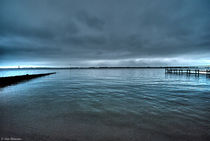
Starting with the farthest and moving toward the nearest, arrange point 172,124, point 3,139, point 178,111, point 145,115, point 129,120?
point 178,111 < point 145,115 < point 129,120 < point 172,124 < point 3,139

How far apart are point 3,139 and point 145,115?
7210 millimetres

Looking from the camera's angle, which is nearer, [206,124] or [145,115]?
[206,124]

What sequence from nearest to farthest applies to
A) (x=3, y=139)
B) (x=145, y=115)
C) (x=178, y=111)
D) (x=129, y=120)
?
(x=3, y=139) → (x=129, y=120) → (x=145, y=115) → (x=178, y=111)

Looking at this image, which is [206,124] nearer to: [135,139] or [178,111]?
[178,111]

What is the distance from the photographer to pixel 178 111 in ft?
22.2

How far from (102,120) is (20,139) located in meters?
Result: 3.74

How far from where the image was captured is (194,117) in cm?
590

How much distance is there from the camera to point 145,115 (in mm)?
6180

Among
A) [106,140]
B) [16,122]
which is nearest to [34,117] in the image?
[16,122]

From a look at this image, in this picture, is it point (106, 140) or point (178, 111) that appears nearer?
point (106, 140)

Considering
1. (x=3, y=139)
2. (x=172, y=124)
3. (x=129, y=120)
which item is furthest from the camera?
(x=129, y=120)

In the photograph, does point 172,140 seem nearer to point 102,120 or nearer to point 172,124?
point 172,124

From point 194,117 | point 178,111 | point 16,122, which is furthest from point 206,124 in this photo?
point 16,122

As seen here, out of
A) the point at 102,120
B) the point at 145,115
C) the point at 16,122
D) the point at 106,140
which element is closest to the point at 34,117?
the point at 16,122
